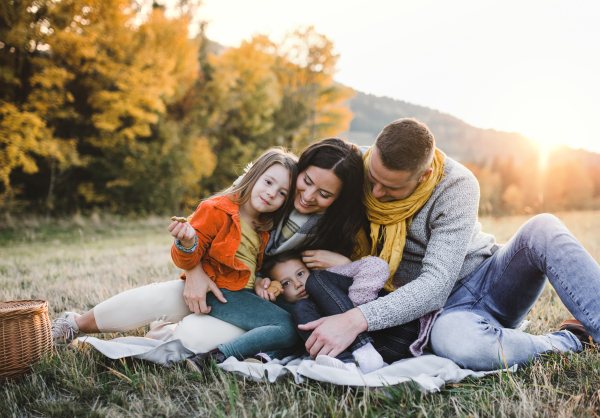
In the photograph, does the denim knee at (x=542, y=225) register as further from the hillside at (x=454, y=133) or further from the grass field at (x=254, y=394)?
the hillside at (x=454, y=133)

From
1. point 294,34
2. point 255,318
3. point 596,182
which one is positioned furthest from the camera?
point 596,182

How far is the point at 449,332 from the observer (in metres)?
2.08

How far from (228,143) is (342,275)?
665 inches

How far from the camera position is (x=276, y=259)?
2.75 m

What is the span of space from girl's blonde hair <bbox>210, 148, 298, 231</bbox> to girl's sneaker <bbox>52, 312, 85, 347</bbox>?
4.13 feet

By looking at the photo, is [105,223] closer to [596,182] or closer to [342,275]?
[342,275]

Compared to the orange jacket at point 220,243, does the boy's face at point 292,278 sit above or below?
below

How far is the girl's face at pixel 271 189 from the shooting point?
8.31 ft

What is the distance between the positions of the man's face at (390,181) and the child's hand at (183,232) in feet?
3.97

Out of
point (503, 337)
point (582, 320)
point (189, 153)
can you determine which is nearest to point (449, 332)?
point (503, 337)

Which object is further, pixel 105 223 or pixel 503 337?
pixel 105 223

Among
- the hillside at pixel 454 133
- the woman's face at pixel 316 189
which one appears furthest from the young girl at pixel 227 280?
the hillside at pixel 454 133

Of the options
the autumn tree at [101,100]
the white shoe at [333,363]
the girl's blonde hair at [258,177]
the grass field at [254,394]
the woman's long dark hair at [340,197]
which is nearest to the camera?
the grass field at [254,394]

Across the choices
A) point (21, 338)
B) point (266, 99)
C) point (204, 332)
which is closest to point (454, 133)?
point (266, 99)
